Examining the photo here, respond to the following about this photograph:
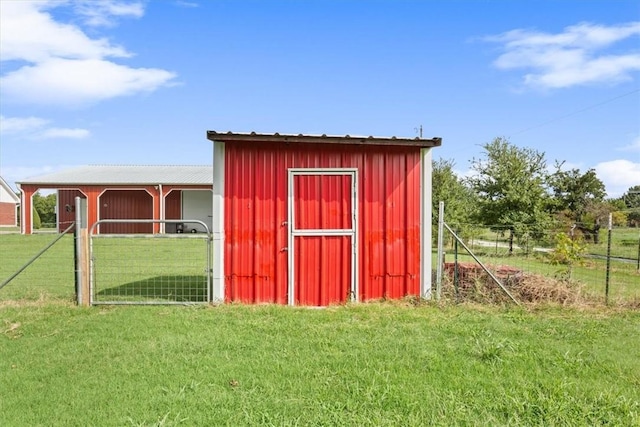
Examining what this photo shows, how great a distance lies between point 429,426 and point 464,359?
1347 millimetres

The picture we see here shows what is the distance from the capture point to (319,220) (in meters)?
6.35

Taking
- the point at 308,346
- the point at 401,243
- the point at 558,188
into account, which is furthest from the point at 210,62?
the point at 558,188

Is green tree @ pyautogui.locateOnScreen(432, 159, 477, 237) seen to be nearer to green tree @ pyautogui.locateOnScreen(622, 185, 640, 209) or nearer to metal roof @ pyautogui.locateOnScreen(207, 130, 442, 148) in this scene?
metal roof @ pyautogui.locateOnScreen(207, 130, 442, 148)

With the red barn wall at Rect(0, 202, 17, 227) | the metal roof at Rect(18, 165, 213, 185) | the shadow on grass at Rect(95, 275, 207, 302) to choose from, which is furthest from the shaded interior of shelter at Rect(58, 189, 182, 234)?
the shadow on grass at Rect(95, 275, 207, 302)

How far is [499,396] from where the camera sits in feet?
10.5

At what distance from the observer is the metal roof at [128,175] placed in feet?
78.7

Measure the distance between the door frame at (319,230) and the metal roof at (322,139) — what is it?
0.43m

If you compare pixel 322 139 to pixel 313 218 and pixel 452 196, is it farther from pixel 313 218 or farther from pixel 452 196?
pixel 452 196

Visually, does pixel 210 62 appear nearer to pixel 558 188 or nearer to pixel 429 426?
pixel 429 426

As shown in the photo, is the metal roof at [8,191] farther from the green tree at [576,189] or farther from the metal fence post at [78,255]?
the green tree at [576,189]

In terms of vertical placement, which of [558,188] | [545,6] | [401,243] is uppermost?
[545,6]

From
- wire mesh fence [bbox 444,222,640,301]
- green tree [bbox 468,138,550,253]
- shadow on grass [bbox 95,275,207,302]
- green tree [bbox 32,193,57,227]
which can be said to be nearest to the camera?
shadow on grass [bbox 95,275,207,302]

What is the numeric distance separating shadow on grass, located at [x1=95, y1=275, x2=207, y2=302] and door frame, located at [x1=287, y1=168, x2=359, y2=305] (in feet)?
4.77

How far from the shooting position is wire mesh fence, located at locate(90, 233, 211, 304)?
626cm
